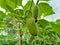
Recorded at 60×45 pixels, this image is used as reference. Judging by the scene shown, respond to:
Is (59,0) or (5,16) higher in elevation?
(59,0)

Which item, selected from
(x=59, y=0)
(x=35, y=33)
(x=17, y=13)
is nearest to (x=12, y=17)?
(x=17, y=13)

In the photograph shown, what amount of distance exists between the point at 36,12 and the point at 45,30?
13 centimetres

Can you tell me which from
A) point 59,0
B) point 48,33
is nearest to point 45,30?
point 48,33

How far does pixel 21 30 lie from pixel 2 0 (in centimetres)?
13

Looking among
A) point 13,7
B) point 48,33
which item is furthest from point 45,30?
point 13,7

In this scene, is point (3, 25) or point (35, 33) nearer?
point (35, 33)

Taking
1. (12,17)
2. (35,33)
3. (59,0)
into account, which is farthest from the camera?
(59,0)

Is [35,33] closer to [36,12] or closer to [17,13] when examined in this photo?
[36,12]

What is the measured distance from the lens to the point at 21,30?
0.62 metres

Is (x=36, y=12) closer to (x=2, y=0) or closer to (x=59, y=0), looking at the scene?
(x=2, y=0)

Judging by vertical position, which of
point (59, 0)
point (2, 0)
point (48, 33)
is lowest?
point (48, 33)

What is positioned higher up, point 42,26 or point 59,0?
point 59,0

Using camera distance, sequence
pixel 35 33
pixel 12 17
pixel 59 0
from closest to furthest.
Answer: pixel 35 33, pixel 12 17, pixel 59 0

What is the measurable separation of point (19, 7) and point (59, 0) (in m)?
0.95
